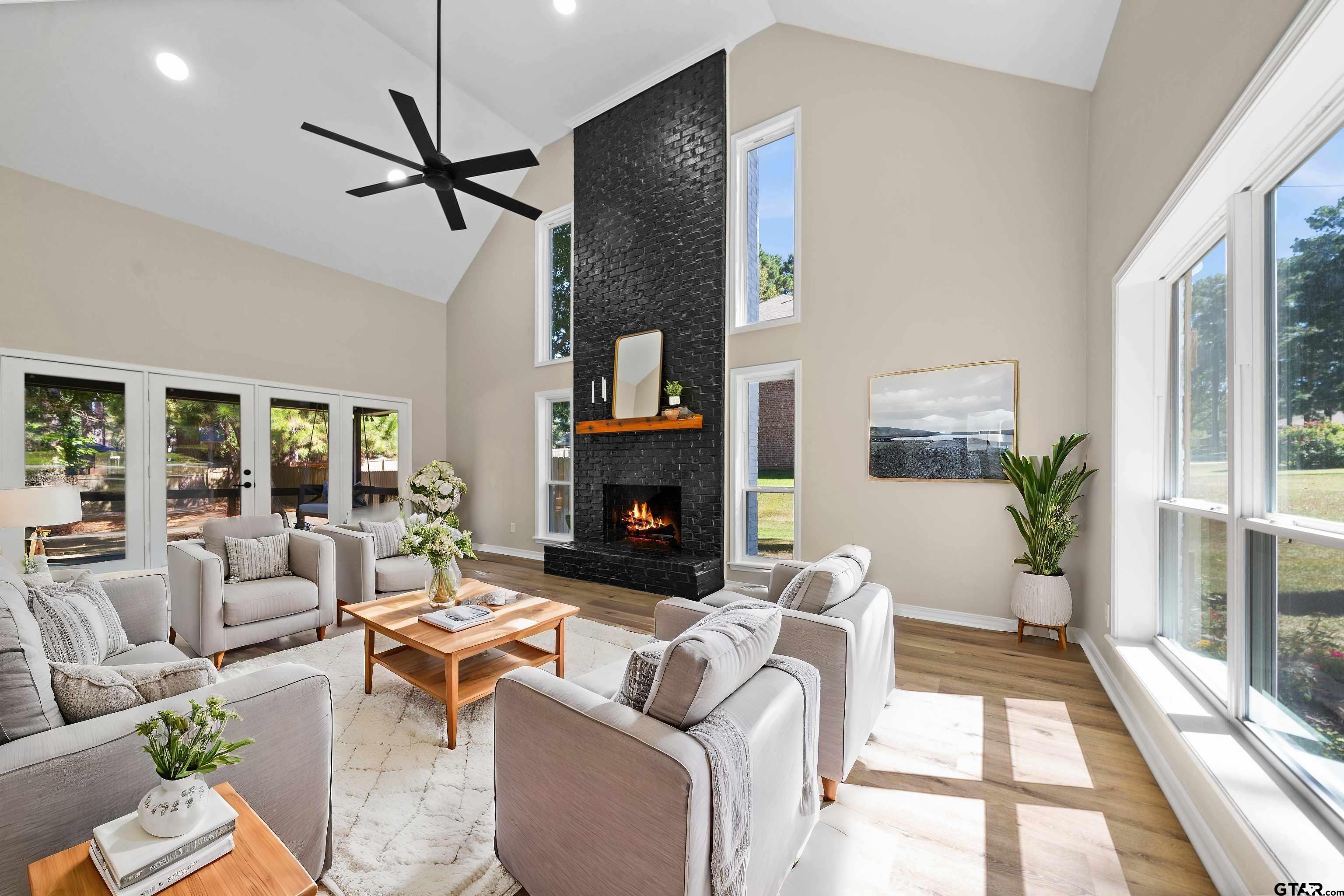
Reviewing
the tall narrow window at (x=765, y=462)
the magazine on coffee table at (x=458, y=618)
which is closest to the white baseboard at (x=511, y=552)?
the tall narrow window at (x=765, y=462)

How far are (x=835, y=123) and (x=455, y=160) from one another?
394 centimetres

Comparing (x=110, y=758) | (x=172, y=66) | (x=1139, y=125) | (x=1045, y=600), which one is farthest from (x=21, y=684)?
(x=172, y=66)

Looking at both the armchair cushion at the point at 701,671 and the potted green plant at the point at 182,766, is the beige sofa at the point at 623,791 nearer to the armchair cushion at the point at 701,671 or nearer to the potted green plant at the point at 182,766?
the armchair cushion at the point at 701,671

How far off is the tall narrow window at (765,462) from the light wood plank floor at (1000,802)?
1.79m

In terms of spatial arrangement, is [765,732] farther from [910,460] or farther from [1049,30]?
[1049,30]

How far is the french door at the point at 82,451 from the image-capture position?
13.1 ft

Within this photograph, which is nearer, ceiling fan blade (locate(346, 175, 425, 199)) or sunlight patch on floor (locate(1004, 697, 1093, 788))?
sunlight patch on floor (locate(1004, 697, 1093, 788))

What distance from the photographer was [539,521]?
6316mm

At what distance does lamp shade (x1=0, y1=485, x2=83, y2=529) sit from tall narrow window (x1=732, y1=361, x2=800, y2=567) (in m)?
4.27

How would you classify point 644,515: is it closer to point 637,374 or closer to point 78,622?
point 637,374

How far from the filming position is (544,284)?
642 centimetres

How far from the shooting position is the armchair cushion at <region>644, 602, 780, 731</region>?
1.27 meters

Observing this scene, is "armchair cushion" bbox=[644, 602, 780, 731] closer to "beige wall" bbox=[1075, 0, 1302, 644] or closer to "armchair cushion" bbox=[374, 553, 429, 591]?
"beige wall" bbox=[1075, 0, 1302, 644]

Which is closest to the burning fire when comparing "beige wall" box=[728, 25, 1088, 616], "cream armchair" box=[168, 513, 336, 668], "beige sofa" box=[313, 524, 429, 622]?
"beige wall" box=[728, 25, 1088, 616]
